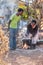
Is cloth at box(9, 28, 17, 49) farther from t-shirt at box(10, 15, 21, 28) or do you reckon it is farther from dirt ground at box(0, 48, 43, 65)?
dirt ground at box(0, 48, 43, 65)

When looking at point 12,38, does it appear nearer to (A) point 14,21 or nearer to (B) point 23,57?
(A) point 14,21

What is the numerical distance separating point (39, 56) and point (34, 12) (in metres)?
5.17

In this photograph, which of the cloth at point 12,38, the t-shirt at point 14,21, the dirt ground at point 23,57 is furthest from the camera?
the cloth at point 12,38

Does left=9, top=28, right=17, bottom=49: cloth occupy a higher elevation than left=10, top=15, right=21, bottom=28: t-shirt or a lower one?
lower

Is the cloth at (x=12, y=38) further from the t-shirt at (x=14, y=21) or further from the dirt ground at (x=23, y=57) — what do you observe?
the dirt ground at (x=23, y=57)

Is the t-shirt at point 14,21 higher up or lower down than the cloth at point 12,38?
higher up

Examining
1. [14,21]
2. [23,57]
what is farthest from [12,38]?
[23,57]

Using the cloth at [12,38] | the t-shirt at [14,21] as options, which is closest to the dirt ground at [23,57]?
the cloth at [12,38]

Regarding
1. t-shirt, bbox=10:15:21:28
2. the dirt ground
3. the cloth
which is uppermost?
t-shirt, bbox=10:15:21:28

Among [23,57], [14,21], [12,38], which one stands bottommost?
[23,57]

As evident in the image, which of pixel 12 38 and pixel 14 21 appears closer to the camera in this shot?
pixel 14 21

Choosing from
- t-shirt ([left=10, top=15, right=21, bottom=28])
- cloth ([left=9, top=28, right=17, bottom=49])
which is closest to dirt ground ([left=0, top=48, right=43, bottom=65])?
cloth ([left=9, top=28, right=17, bottom=49])

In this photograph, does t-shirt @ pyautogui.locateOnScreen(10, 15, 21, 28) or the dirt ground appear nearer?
the dirt ground

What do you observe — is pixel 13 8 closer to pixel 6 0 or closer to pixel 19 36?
pixel 6 0
